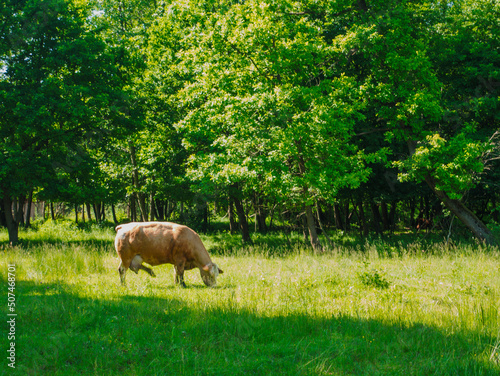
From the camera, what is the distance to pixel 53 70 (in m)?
18.6


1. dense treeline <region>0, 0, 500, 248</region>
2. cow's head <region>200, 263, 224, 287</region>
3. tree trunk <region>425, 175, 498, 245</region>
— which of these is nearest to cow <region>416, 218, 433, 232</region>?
dense treeline <region>0, 0, 500, 248</region>

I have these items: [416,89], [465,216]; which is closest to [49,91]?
[416,89]

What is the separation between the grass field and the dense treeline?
5647 mm

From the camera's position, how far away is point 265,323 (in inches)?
238

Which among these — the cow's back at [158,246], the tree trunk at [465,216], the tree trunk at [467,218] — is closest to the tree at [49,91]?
the cow's back at [158,246]

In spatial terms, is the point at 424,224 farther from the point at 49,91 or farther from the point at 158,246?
the point at 49,91

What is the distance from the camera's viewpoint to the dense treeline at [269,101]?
1466 centimetres

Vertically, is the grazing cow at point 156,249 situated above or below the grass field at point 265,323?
above

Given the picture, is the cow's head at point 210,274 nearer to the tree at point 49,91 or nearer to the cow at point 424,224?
the tree at point 49,91

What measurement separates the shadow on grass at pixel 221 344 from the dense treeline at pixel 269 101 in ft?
27.1

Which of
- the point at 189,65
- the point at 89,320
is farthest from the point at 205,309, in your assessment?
the point at 189,65

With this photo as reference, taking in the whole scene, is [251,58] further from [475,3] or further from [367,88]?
[475,3]

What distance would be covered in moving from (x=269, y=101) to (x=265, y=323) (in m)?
9.57

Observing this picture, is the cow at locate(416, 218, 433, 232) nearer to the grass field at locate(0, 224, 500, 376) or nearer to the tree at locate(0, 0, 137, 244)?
the grass field at locate(0, 224, 500, 376)
